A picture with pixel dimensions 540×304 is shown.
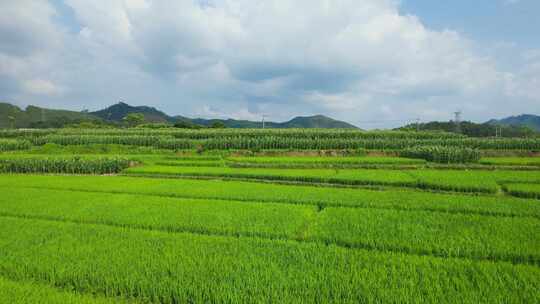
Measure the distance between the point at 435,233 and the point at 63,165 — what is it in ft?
90.1

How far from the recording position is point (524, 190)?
12.2 meters

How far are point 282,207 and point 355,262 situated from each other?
4.50m

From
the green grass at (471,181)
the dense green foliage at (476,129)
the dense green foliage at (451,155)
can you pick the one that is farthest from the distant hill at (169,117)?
the green grass at (471,181)

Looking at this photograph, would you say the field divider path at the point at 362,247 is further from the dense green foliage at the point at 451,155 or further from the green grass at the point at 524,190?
the dense green foliage at the point at 451,155

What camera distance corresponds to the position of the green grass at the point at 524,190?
11.9 meters

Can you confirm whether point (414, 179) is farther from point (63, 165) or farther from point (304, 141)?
point (63, 165)

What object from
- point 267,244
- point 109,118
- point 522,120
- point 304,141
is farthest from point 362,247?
point 522,120

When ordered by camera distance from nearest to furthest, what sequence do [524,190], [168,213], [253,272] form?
[253,272]
[168,213]
[524,190]

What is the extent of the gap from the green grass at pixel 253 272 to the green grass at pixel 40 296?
0.28m

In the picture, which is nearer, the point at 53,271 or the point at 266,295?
the point at 266,295

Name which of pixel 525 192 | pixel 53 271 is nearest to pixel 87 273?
pixel 53 271

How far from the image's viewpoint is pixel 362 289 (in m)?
4.25

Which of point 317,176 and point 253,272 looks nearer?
point 253,272

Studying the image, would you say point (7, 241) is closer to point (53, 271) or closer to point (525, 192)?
point (53, 271)
